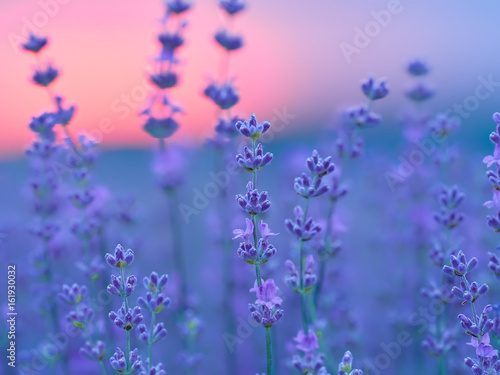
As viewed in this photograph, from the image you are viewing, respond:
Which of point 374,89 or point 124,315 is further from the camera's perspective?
point 374,89

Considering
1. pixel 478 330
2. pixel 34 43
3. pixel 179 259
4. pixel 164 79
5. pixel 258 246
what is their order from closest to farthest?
pixel 478 330, pixel 258 246, pixel 34 43, pixel 164 79, pixel 179 259

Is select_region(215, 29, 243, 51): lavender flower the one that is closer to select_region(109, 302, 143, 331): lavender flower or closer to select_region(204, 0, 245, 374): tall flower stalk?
select_region(204, 0, 245, 374): tall flower stalk

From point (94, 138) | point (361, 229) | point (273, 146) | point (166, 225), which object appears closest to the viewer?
point (94, 138)

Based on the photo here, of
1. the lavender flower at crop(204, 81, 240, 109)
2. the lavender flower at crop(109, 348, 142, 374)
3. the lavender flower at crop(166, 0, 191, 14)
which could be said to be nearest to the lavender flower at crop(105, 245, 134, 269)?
the lavender flower at crop(109, 348, 142, 374)

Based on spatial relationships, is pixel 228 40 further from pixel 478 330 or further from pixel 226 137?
pixel 478 330

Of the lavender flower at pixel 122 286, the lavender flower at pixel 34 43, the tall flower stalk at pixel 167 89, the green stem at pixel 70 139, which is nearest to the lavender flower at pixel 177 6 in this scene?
the tall flower stalk at pixel 167 89

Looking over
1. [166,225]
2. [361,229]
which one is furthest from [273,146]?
[166,225]

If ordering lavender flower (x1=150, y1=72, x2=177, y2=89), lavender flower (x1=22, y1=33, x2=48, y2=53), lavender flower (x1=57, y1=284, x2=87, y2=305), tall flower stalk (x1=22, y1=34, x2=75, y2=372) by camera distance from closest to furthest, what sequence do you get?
lavender flower (x1=57, y1=284, x2=87, y2=305), tall flower stalk (x1=22, y1=34, x2=75, y2=372), lavender flower (x1=22, y1=33, x2=48, y2=53), lavender flower (x1=150, y1=72, x2=177, y2=89)

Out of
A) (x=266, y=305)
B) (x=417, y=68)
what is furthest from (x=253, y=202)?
(x=417, y=68)

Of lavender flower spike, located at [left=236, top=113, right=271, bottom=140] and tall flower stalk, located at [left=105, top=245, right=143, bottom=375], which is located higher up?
lavender flower spike, located at [left=236, top=113, right=271, bottom=140]

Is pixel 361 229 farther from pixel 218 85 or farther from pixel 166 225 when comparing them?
pixel 218 85

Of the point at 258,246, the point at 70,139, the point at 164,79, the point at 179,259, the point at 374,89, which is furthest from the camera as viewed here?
the point at 179,259
